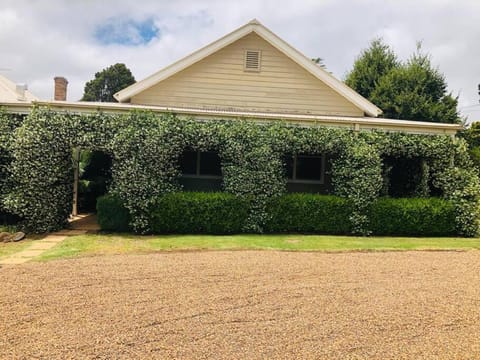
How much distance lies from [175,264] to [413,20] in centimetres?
1975

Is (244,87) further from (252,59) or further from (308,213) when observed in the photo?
(308,213)

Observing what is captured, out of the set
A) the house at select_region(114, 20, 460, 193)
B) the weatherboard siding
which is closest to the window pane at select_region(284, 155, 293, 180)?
the house at select_region(114, 20, 460, 193)

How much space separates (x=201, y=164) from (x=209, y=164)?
0.28m

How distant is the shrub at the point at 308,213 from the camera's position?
10.2 meters

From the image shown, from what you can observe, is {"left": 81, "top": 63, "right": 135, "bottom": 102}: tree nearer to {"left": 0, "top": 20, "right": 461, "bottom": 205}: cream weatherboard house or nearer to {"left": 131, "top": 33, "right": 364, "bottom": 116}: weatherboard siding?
{"left": 0, "top": 20, "right": 461, "bottom": 205}: cream weatherboard house

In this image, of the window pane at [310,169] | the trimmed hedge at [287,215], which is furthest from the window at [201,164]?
the window pane at [310,169]

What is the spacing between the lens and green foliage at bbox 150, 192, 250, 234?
9.66 m

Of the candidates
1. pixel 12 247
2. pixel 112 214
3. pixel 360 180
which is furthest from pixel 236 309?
pixel 360 180

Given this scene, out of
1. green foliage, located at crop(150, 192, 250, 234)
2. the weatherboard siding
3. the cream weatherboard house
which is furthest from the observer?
the weatherboard siding

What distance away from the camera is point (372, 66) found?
28.1m

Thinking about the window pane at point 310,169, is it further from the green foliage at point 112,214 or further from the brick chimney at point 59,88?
the brick chimney at point 59,88

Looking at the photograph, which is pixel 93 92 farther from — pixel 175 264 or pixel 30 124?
pixel 175 264

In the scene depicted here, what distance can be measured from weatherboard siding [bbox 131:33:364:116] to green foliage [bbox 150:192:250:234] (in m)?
4.78

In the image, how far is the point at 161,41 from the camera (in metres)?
22.4
